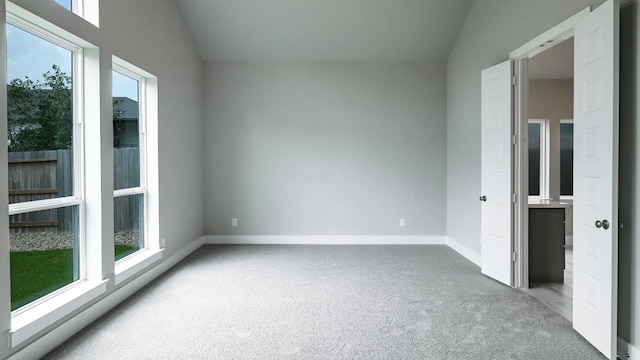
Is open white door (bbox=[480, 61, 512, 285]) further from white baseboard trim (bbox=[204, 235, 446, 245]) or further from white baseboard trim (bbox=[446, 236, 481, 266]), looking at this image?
white baseboard trim (bbox=[204, 235, 446, 245])

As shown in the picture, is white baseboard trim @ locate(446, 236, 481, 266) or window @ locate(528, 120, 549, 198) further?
window @ locate(528, 120, 549, 198)

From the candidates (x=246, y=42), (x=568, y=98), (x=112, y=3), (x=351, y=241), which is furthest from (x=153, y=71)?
(x=568, y=98)

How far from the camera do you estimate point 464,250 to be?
17.5ft

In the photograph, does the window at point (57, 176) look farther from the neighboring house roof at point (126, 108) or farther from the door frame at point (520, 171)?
the door frame at point (520, 171)

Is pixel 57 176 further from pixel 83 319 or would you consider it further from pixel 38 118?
pixel 83 319

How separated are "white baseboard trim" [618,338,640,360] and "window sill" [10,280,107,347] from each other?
3803 mm

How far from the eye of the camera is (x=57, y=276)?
116 inches

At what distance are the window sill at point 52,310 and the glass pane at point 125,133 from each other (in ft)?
3.72

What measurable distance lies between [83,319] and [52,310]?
39 cm

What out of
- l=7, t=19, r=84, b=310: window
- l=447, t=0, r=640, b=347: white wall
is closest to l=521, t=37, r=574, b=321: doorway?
l=447, t=0, r=640, b=347: white wall

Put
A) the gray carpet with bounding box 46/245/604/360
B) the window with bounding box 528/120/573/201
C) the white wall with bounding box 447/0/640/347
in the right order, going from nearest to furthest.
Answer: the white wall with bounding box 447/0/640/347
the gray carpet with bounding box 46/245/604/360
the window with bounding box 528/120/573/201

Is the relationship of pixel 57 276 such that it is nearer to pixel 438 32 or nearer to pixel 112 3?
pixel 112 3

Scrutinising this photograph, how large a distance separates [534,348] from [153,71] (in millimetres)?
4472

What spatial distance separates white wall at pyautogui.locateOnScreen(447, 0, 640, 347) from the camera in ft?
7.91
